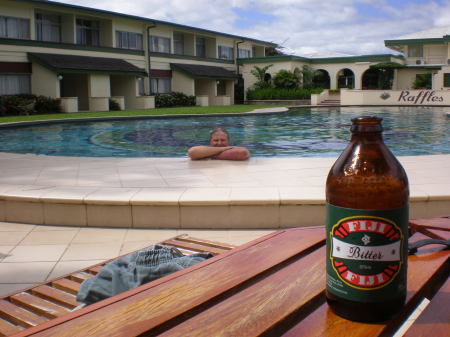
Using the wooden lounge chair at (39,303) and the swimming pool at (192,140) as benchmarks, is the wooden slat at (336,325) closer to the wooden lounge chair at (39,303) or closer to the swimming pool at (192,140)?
the wooden lounge chair at (39,303)

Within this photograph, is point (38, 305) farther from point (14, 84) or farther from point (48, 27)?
point (48, 27)

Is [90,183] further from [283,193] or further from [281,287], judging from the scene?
[281,287]

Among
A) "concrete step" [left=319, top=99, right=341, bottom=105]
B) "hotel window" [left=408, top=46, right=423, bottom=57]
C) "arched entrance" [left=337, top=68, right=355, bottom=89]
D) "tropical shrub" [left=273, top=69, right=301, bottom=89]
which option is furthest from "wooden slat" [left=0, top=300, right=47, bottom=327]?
"hotel window" [left=408, top=46, right=423, bottom=57]

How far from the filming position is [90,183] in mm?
6309

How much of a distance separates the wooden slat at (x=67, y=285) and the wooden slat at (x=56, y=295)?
0.12 ft

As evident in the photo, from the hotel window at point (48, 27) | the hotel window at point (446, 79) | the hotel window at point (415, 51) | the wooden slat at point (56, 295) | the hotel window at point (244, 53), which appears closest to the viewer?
the wooden slat at point (56, 295)

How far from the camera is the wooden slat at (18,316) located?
2298 millimetres

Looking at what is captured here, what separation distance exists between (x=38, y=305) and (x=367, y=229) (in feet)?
6.21

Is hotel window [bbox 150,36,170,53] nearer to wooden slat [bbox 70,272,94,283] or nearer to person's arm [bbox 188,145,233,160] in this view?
person's arm [bbox 188,145,233,160]

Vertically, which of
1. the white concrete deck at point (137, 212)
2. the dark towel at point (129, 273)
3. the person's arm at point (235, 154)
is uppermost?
the person's arm at point (235, 154)

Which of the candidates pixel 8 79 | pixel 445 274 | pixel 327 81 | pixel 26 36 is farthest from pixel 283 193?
pixel 327 81

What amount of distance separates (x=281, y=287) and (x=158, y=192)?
13.5 ft

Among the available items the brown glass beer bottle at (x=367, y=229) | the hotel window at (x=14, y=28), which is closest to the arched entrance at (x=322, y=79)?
the hotel window at (x=14, y=28)

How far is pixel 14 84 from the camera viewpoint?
1061 inches
